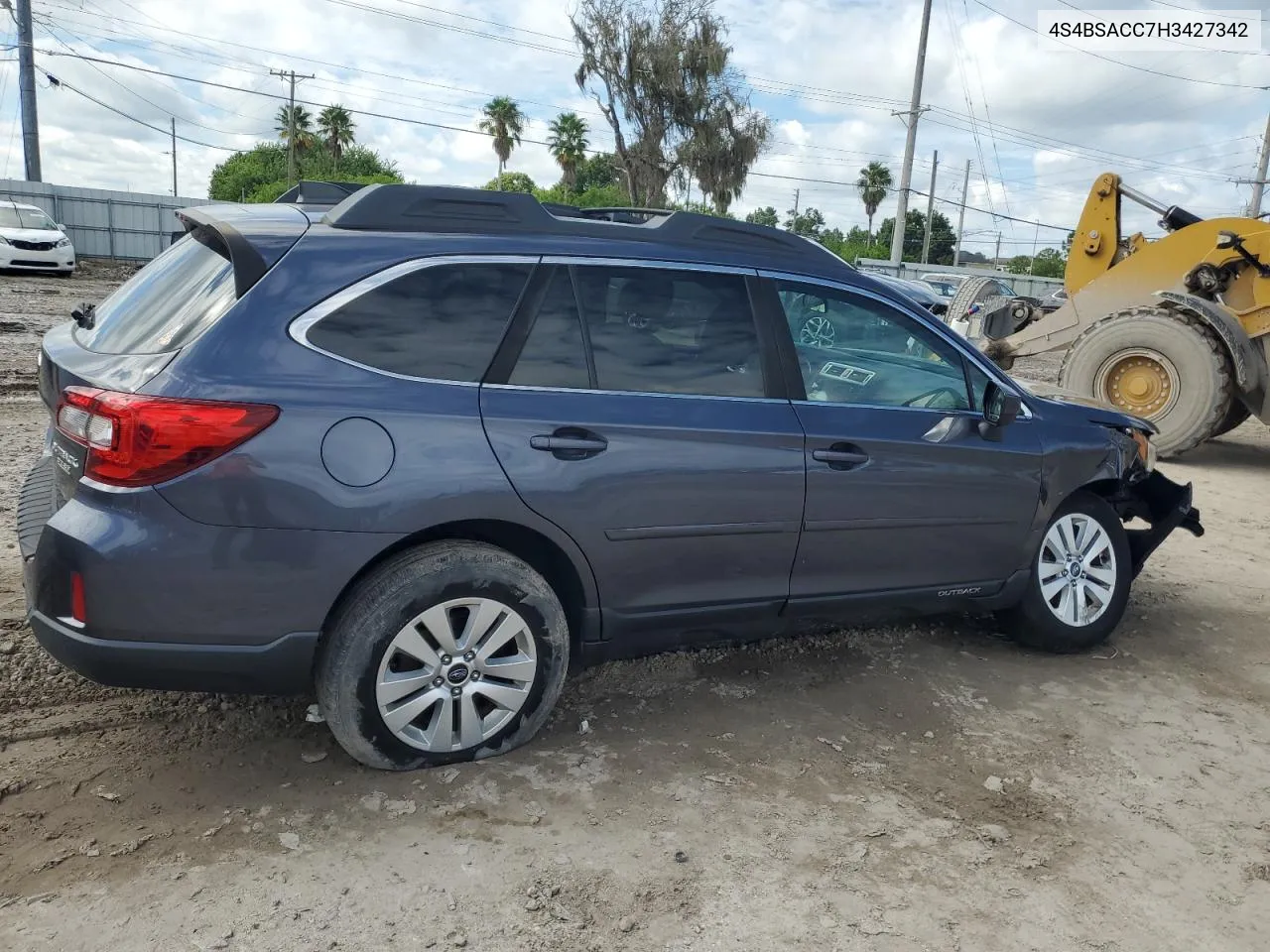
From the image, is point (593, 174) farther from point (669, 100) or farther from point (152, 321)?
point (152, 321)

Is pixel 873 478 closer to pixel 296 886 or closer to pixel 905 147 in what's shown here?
pixel 296 886

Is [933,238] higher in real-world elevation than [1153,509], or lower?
higher

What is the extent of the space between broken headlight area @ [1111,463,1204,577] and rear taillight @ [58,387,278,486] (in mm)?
4053

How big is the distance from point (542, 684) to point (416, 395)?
104 cm

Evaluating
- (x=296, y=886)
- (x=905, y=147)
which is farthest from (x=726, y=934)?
(x=905, y=147)

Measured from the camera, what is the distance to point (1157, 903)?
2859 millimetres

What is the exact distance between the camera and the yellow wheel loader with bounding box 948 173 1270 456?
359 inches

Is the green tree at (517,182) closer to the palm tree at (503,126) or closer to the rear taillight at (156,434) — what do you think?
the palm tree at (503,126)

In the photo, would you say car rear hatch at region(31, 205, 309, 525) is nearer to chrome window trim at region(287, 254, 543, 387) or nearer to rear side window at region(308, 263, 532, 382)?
A: chrome window trim at region(287, 254, 543, 387)

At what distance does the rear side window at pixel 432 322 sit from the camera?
9.87 feet

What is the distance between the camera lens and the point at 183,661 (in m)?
2.84

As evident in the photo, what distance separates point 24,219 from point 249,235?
21660 mm

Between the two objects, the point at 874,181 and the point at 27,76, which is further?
the point at 874,181

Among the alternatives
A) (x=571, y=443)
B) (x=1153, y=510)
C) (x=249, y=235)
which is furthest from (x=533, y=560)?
(x=1153, y=510)
